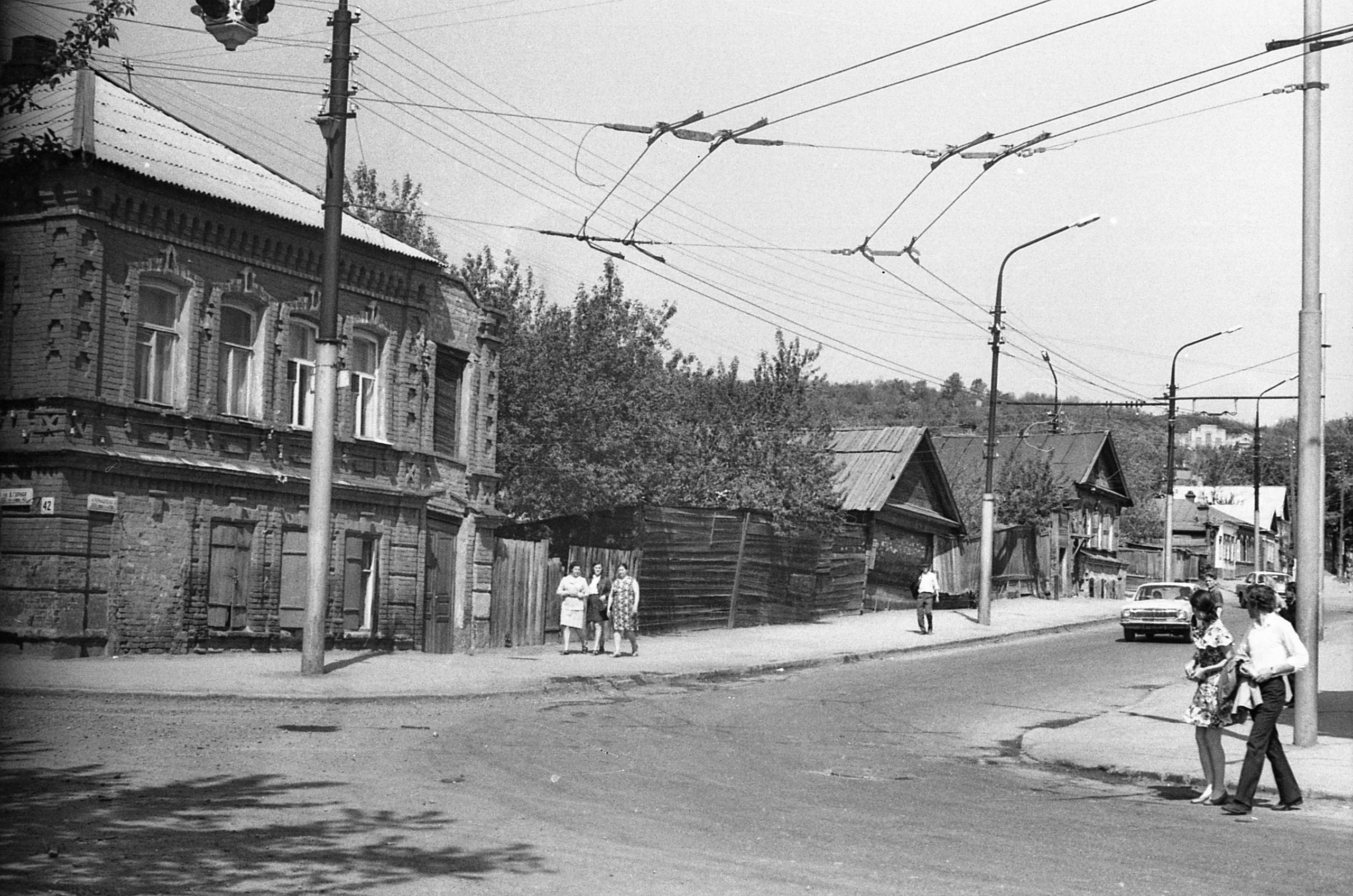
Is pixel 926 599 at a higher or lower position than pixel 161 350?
lower

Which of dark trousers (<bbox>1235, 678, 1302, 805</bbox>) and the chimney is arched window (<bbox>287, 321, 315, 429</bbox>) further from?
dark trousers (<bbox>1235, 678, 1302, 805</bbox>)

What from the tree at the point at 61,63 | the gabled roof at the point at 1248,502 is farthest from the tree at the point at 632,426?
the gabled roof at the point at 1248,502

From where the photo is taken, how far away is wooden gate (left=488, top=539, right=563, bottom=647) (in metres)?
26.8

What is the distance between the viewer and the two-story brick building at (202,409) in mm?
20047

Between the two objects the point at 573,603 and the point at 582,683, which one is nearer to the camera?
the point at 582,683

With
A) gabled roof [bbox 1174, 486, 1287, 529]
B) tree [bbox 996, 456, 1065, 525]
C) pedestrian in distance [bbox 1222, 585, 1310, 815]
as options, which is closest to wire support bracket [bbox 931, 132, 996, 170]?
pedestrian in distance [bbox 1222, 585, 1310, 815]

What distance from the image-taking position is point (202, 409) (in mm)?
22141

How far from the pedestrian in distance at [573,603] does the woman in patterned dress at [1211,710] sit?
14.7m

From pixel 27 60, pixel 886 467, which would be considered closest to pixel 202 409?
pixel 27 60

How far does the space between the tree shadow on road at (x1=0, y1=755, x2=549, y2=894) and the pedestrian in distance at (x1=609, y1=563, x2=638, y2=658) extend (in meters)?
14.9

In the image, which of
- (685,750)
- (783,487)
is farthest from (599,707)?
(783,487)

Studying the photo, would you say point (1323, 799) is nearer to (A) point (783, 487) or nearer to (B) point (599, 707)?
(B) point (599, 707)

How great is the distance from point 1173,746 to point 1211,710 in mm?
3722

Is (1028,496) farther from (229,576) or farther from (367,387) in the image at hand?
(229,576)
